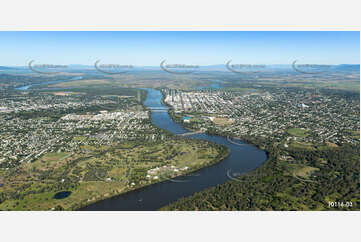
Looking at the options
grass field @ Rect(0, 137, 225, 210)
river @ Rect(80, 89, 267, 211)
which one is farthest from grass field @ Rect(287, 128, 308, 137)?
grass field @ Rect(0, 137, 225, 210)

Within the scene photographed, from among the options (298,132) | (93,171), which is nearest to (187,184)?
(93,171)

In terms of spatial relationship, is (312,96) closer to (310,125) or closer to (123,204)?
(310,125)

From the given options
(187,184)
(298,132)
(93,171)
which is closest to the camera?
(187,184)

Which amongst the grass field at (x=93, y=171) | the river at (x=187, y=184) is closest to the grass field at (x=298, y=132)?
the river at (x=187, y=184)

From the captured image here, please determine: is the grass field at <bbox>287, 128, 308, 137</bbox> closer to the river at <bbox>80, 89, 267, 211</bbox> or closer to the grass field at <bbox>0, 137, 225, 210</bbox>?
the river at <bbox>80, 89, 267, 211</bbox>

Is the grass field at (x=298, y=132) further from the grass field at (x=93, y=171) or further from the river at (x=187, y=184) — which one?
the grass field at (x=93, y=171)

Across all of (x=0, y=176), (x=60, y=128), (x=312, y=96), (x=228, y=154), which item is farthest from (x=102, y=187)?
(x=312, y=96)

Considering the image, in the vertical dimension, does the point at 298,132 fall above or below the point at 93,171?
above

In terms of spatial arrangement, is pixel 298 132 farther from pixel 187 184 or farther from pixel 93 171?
pixel 93 171
